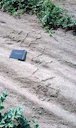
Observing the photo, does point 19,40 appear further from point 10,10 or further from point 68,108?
point 68,108

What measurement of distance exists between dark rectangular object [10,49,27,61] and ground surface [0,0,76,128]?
0.24ft

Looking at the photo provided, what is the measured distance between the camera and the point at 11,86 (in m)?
4.12

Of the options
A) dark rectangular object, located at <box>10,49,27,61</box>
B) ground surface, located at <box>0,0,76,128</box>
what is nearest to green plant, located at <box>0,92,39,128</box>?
ground surface, located at <box>0,0,76,128</box>

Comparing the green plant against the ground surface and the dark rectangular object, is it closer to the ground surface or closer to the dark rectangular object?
the ground surface

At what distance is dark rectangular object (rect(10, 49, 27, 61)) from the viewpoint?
451 centimetres

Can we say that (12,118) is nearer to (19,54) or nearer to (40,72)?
(40,72)

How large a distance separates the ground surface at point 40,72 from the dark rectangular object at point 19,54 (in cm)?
7

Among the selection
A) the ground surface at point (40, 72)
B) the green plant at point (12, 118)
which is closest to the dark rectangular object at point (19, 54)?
the ground surface at point (40, 72)

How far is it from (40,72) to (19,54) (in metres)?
0.52

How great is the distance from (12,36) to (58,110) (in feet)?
5.70

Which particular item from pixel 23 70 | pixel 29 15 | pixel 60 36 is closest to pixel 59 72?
pixel 23 70

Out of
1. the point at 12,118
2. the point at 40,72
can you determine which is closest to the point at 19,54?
the point at 40,72

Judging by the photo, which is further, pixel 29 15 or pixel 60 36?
pixel 29 15

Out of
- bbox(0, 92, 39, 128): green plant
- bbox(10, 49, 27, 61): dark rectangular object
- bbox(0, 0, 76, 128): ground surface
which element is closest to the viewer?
bbox(0, 92, 39, 128): green plant
